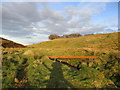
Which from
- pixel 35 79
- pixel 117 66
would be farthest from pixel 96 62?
pixel 35 79

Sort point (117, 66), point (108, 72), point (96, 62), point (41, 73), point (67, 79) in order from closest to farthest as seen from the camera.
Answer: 1. point (67, 79)
2. point (41, 73)
3. point (108, 72)
4. point (117, 66)
5. point (96, 62)

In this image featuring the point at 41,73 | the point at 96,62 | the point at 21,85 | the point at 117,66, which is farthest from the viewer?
the point at 96,62

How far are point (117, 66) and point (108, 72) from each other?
5.65ft

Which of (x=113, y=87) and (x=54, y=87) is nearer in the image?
(x=54, y=87)

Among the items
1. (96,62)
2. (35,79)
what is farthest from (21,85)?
(96,62)

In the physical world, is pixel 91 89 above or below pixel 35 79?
below

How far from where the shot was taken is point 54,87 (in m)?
6.30

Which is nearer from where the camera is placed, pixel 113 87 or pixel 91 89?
pixel 91 89

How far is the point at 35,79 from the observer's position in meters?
7.09

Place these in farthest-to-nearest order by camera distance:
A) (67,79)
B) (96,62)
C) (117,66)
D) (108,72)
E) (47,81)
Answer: (96,62), (117,66), (108,72), (67,79), (47,81)

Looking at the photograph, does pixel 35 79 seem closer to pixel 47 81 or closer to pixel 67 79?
pixel 47 81

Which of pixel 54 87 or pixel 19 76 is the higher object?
pixel 19 76

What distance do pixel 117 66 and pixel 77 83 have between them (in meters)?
5.87

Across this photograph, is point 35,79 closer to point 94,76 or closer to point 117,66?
point 94,76
